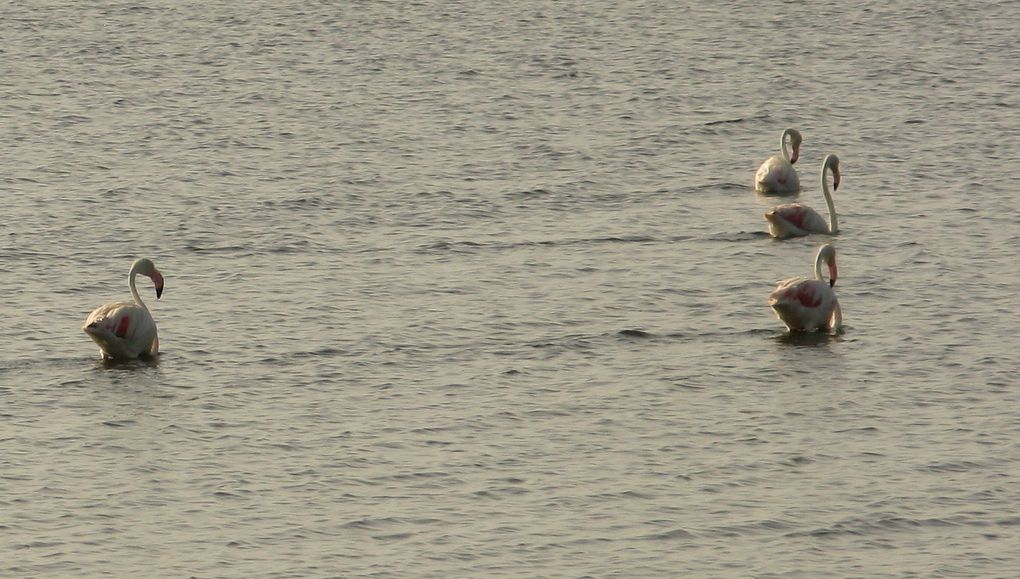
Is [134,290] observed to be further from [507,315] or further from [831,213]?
[831,213]

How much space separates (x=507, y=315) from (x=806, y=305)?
3658mm

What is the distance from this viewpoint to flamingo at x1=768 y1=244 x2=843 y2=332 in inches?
977

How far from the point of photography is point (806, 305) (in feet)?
81.5

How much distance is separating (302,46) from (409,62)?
3.75m

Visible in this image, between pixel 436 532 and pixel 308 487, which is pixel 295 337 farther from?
pixel 436 532

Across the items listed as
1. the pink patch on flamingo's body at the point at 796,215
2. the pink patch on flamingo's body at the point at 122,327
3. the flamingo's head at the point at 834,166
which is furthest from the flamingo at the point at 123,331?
the flamingo's head at the point at 834,166

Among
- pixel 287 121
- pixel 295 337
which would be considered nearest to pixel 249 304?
pixel 295 337

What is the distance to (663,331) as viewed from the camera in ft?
82.6

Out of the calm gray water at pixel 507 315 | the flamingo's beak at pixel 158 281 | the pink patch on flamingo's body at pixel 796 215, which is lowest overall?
the calm gray water at pixel 507 315

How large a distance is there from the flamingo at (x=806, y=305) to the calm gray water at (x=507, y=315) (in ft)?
1.21

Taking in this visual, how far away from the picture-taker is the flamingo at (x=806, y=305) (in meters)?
24.8

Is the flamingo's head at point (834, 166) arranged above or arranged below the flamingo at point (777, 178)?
above

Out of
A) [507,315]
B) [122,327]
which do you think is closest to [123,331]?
[122,327]

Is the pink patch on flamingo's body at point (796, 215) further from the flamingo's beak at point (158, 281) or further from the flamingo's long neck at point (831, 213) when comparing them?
the flamingo's beak at point (158, 281)
